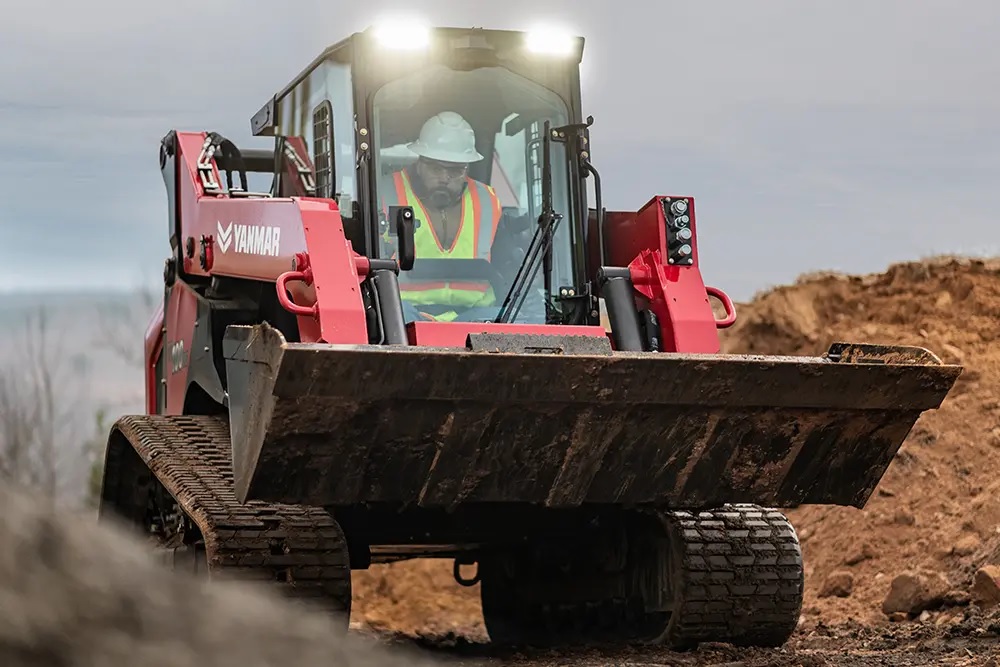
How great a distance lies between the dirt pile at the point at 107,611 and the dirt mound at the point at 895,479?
21.4ft

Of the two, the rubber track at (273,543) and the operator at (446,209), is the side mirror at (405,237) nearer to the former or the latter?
the operator at (446,209)

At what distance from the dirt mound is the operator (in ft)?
11.9

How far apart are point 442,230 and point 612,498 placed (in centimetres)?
163

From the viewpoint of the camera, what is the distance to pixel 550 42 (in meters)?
7.57

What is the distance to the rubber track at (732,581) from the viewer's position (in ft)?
22.4

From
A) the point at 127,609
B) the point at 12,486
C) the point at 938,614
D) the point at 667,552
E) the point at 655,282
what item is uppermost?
the point at 655,282

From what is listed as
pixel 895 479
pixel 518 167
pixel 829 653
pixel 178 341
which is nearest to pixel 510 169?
pixel 518 167

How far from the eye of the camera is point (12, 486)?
293 cm

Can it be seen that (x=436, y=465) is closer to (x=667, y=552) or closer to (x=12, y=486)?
(x=667, y=552)

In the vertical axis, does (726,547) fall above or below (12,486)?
below

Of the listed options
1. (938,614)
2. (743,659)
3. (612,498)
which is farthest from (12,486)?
(938,614)

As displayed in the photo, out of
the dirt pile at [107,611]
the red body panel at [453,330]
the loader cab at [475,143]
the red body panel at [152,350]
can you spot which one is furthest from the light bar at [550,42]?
the dirt pile at [107,611]

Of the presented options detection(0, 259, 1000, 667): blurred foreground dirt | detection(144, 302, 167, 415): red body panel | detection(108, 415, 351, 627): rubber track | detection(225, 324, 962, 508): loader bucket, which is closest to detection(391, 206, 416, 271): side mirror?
detection(225, 324, 962, 508): loader bucket

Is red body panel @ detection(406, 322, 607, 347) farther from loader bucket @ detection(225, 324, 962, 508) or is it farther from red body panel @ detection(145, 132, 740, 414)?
loader bucket @ detection(225, 324, 962, 508)
